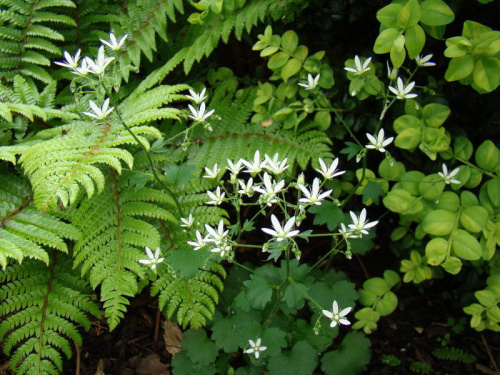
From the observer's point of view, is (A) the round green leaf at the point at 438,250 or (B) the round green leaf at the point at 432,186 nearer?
(A) the round green leaf at the point at 438,250

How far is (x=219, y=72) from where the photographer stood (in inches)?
103

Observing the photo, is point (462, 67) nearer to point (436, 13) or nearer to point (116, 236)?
point (436, 13)

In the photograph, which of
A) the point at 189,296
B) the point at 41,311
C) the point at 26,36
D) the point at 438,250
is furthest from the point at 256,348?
the point at 26,36

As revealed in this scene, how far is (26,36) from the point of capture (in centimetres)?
239

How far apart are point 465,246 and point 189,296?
3.66ft

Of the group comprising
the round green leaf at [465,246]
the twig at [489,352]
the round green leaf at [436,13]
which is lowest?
the twig at [489,352]

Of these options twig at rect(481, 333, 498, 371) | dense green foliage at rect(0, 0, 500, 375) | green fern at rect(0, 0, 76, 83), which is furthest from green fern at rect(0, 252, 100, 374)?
twig at rect(481, 333, 498, 371)

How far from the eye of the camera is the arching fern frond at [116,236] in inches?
70.4

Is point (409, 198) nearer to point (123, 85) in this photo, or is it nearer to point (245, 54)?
point (245, 54)

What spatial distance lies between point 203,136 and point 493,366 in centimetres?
191

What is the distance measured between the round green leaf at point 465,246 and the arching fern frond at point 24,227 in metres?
1.51

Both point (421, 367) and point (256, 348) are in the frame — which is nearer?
point (256, 348)

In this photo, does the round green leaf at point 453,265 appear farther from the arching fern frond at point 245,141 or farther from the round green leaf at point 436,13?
the round green leaf at point 436,13

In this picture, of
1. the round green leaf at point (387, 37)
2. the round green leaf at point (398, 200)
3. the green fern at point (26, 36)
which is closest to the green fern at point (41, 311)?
the green fern at point (26, 36)
